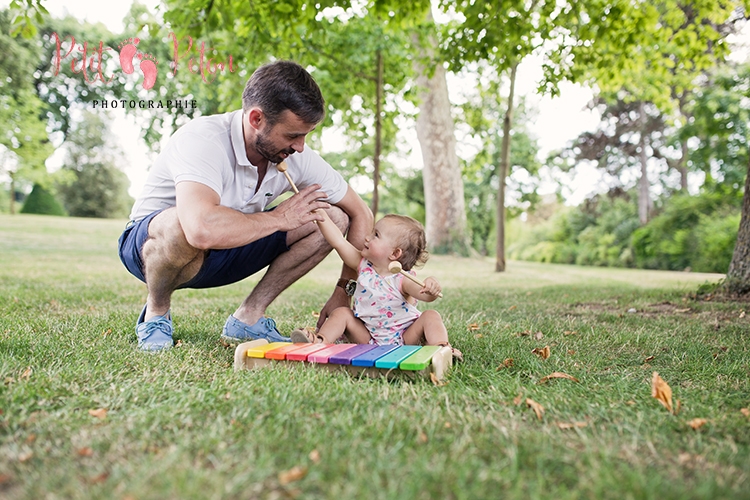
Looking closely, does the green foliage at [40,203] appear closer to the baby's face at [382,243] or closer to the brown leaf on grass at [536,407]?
the baby's face at [382,243]

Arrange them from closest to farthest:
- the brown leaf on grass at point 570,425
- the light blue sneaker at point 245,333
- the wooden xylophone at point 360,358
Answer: the brown leaf on grass at point 570,425
the wooden xylophone at point 360,358
the light blue sneaker at point 245,333

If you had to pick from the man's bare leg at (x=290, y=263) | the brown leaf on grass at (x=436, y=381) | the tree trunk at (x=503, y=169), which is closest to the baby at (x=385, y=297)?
the man's bare leg at (x=290, y=263)

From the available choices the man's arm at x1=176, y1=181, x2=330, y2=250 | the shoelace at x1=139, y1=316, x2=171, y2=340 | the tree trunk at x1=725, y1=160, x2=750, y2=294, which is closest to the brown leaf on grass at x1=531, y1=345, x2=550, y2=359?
the man's arm at x1=176, y1=181, x2=330, y2=250

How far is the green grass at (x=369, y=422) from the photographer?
1.18 meters

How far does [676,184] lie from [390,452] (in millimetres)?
21120

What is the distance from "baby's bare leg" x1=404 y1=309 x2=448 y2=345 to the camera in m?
2.42

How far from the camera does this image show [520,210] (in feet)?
63.3

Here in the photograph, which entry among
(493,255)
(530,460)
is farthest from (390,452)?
(493,255)

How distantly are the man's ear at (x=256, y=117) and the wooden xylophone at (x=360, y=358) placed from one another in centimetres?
96

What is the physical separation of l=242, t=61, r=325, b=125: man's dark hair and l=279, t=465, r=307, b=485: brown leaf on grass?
1.64m

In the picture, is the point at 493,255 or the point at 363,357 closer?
the point at 363,357

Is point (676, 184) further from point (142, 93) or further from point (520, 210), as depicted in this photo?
point (142, 93)

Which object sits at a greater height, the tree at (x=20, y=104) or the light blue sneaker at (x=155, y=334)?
the tree at (x=20, y=104)

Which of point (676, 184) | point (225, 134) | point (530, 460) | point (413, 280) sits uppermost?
point (676, 184)
